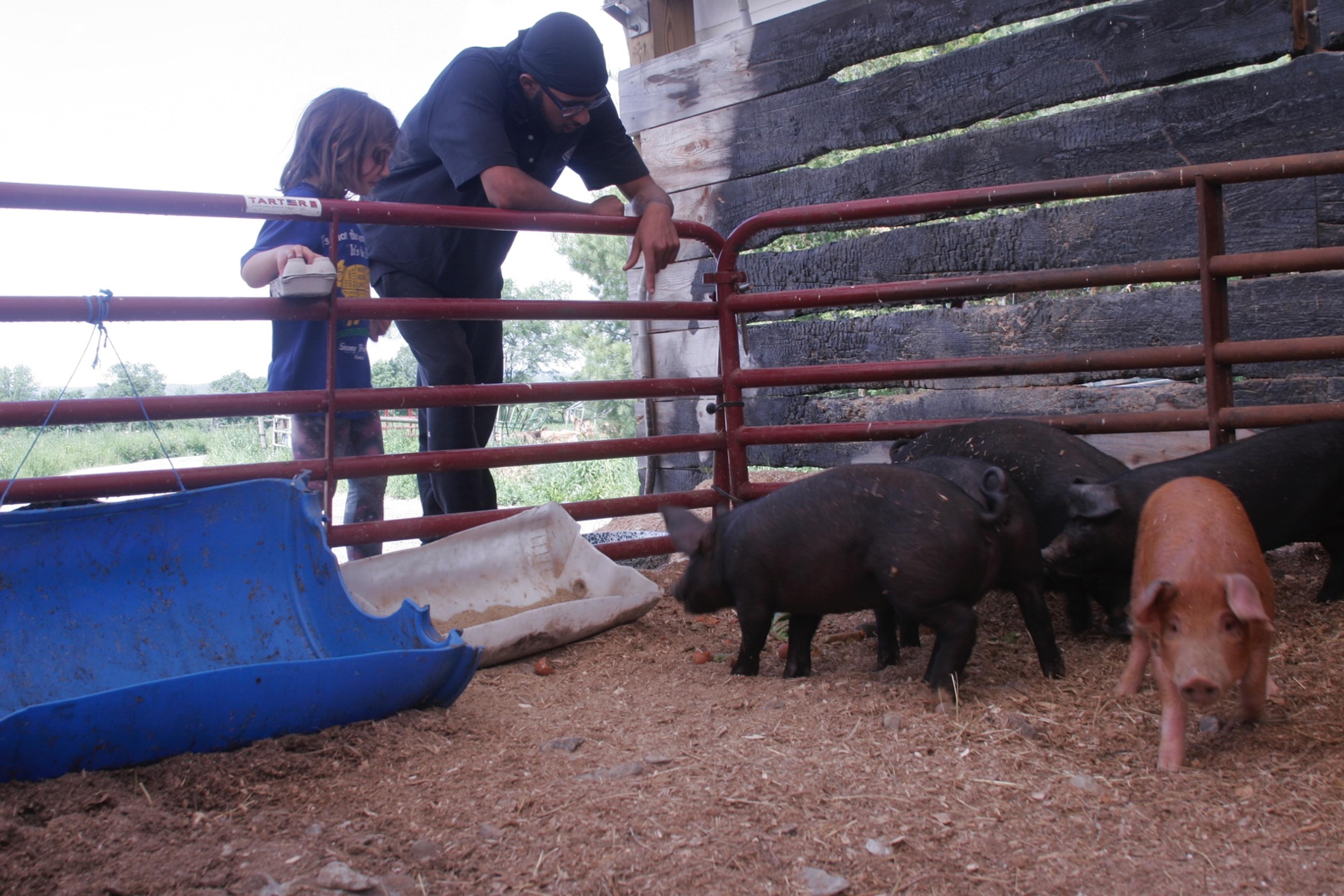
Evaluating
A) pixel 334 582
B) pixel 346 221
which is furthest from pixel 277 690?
pixel 346 221

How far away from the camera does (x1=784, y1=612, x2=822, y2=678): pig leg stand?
9.63ft

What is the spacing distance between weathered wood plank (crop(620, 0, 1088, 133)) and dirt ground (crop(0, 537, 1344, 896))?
10.1ft

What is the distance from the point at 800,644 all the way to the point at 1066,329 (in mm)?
2180

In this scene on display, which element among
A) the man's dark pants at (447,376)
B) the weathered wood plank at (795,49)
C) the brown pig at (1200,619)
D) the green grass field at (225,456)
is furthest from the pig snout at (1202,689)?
the green grass field at (225,456)

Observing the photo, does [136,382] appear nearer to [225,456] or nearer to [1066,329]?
[225,456]

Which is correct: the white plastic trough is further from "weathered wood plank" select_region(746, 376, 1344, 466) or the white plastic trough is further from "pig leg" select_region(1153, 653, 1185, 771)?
"pig leg" select_region(1153, 653, 1185, 771)

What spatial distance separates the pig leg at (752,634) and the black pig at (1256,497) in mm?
845

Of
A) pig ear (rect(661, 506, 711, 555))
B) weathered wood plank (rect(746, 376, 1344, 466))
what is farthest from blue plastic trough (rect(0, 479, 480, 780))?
weathered wood plank (rect(746, 376, 1344, 466))

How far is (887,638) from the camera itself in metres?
2.94

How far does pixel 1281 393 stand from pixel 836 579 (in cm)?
223

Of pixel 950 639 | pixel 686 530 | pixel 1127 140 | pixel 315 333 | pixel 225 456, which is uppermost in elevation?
pixel 1127 140

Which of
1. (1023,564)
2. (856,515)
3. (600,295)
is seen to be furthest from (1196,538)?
(600,295)

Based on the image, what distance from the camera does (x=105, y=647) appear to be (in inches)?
102

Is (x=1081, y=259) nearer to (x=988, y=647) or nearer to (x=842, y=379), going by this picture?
(x=842, y=379)
